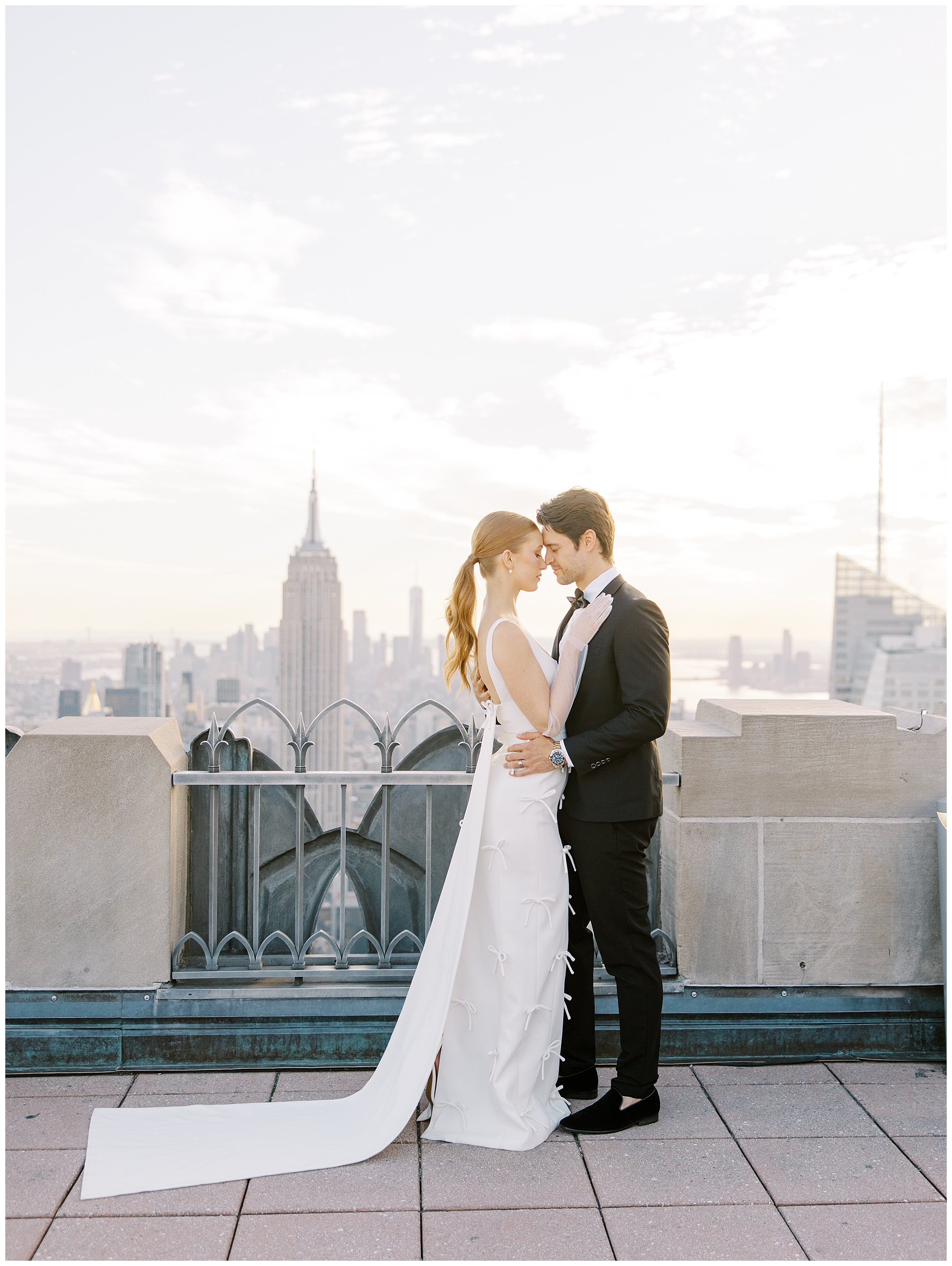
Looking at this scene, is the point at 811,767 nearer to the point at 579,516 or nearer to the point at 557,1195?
the point at 579,516

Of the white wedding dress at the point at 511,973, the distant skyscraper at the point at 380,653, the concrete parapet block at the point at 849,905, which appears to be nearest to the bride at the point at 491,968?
the white wedding dress at the point at 511,973

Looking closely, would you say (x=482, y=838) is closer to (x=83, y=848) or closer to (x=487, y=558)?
(x=487, y=558)

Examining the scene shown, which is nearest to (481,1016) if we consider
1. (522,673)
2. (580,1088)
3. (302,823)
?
(580,1088)

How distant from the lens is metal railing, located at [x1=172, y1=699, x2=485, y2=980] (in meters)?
3.68

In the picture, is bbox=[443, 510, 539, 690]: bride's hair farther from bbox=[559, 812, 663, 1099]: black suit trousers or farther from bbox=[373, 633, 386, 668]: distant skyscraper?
bbox=[373, 633, 386, 668]: distant skyscraper

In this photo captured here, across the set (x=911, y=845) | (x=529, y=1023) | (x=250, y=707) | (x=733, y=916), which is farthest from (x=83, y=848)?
(x=911, y=845)

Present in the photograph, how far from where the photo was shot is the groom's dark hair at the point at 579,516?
3.28 meters

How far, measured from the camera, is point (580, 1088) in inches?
133

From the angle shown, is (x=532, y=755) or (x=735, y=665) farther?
(x=735, y=665)

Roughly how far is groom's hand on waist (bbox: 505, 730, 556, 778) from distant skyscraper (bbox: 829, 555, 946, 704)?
91.0m

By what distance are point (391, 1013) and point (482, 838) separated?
3.23ft

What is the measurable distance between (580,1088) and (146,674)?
17.5 metres

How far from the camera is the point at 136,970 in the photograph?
3.65 meters

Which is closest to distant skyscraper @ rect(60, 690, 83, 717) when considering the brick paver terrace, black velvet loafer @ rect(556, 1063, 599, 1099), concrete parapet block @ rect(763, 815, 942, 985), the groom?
the brick paver terrace
